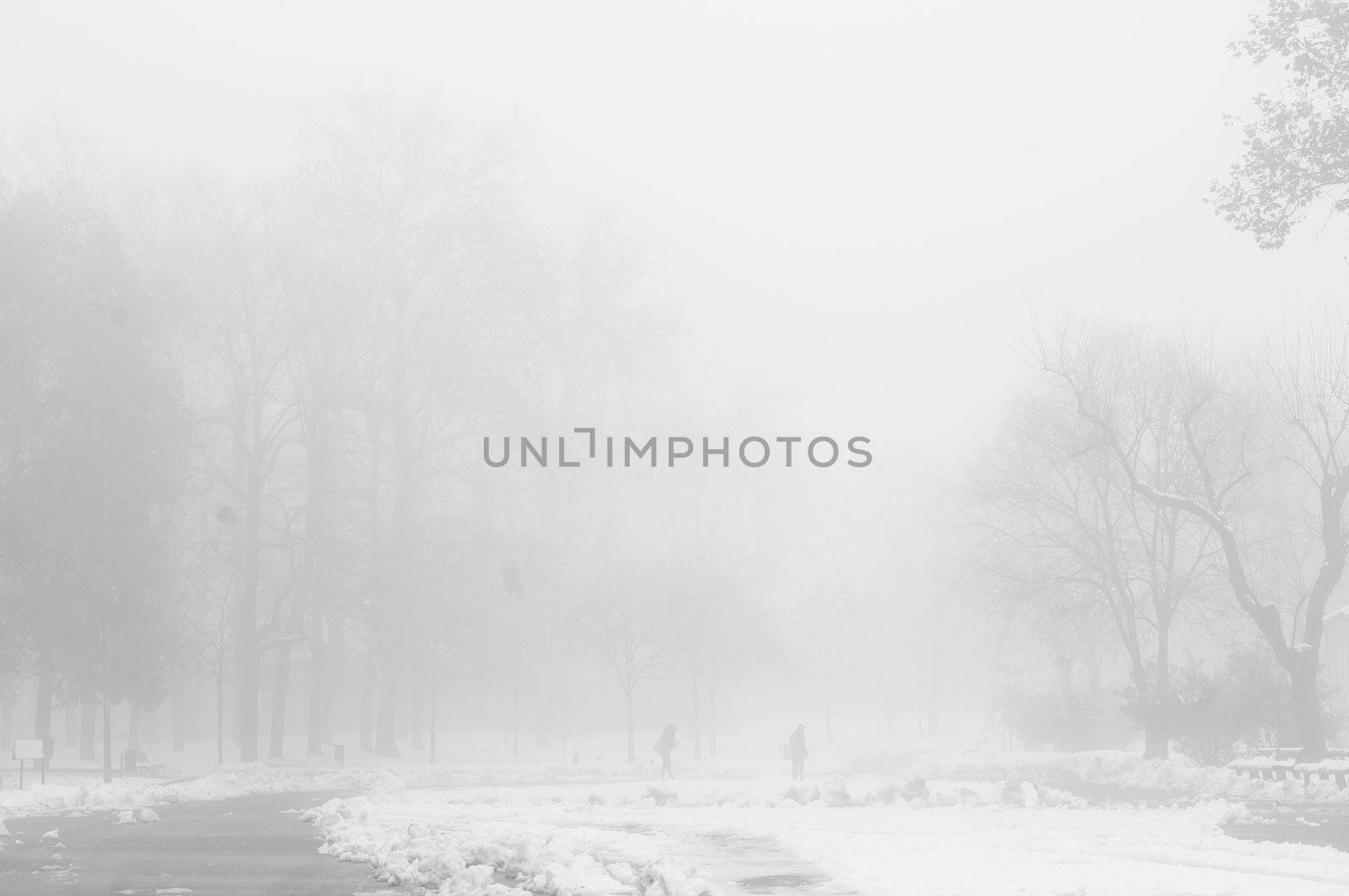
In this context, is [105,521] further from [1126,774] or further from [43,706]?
[1126,774]

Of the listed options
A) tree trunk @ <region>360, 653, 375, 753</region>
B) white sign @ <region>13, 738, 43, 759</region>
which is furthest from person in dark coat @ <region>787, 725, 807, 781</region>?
white sign @ <region>13, 738, 43, 759</region>

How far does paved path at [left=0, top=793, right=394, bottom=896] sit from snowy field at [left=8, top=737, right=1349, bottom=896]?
2.12ft

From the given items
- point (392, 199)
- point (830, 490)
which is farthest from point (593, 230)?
point (830, 490)

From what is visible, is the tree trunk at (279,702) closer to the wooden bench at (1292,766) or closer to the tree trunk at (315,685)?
the tree trunk at (315,685)

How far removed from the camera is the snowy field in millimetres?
14508

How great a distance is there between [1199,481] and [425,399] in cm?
2376

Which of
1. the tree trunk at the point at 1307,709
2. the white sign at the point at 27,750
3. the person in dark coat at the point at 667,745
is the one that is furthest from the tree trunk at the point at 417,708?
the tree trunk at the point at 1307,709

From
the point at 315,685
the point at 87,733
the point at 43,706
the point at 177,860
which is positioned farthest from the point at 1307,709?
the point at 87,733

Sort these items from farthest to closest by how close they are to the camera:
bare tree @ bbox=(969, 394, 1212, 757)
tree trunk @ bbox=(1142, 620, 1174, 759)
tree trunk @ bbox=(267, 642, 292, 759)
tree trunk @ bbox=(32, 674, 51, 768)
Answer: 1. tree trunk @ bbox=(267, 642, 292, 759)
2. tree trunk @ bbox=(32, 674, 51, 768)
3. bare tree @ bbox=(969, 394, 1212, 757)
4. tree trunk @ bbox=(1142, 620, 1174, 759)

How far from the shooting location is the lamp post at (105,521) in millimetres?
34469

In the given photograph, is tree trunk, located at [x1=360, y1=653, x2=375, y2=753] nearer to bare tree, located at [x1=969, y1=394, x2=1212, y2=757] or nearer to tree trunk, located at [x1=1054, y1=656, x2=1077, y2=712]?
bare tree, located at [x1=969, y1=394, x2=1212, y2=757]

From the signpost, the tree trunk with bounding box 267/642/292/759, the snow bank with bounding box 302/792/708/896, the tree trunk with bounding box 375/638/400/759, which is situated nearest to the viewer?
the snow bank with bounding box 302/792/708/896
